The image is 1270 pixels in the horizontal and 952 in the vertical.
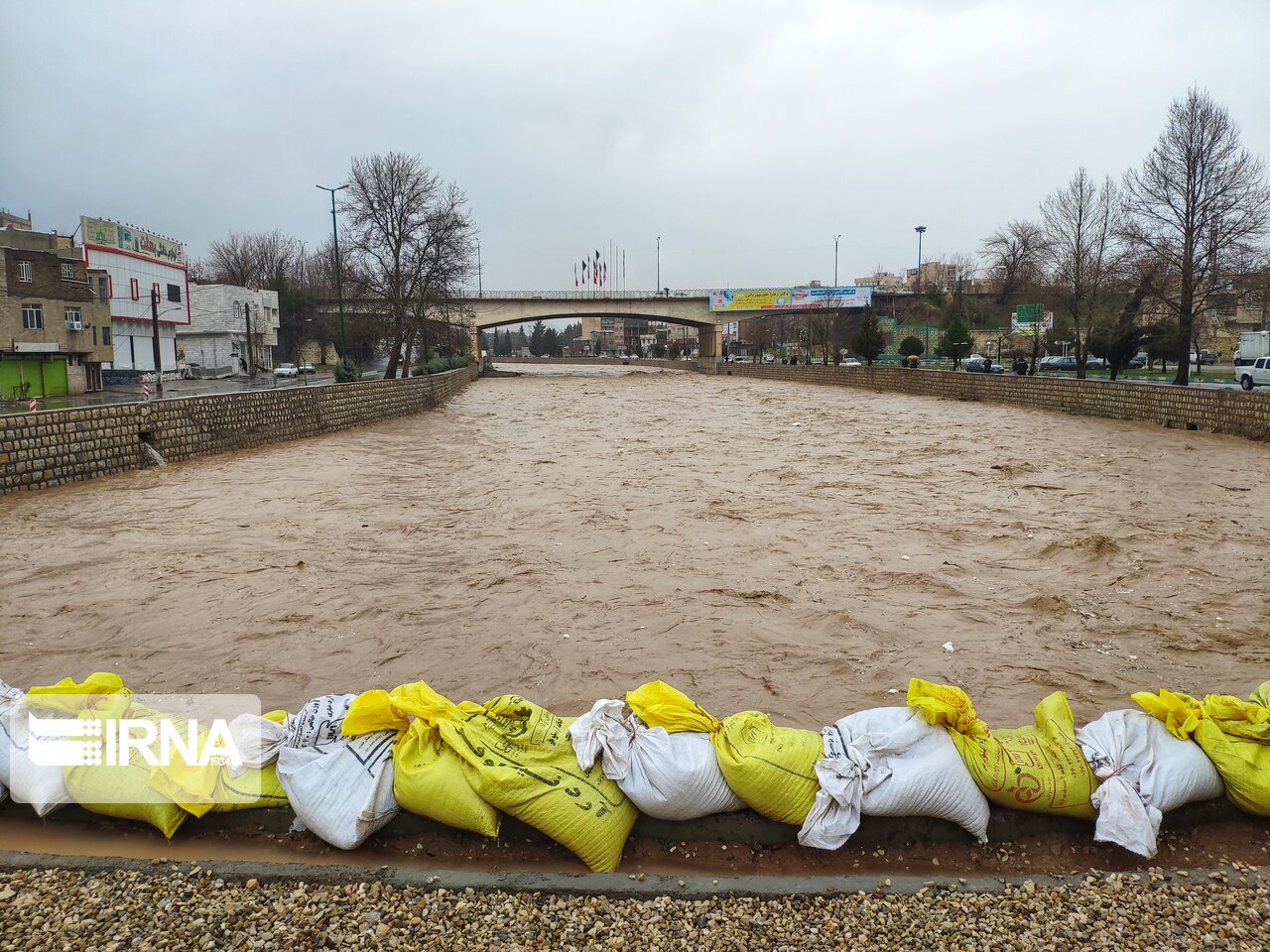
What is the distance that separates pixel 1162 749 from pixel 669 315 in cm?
6656

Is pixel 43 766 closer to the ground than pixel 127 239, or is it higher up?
closer to the ground

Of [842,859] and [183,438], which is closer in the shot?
[842,859]

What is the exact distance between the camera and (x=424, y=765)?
3.46 metres

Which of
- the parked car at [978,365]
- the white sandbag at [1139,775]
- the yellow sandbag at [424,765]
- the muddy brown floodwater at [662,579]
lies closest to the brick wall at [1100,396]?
the muddy brown floodwater at [662,579]

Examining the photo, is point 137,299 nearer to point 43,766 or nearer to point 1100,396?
point 1100,396

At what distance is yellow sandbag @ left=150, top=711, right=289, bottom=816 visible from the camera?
137 inches

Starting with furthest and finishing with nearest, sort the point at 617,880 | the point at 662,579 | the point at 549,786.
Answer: the point at 662,579, the point at 549,786, the point at 617,880

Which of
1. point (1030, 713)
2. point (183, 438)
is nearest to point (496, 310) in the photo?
point (183, 438)

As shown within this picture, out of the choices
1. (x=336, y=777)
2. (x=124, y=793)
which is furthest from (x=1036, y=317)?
(x=124, y=793)

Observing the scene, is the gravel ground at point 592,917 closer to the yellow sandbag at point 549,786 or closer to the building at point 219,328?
the yellow sandbag at point 549,786

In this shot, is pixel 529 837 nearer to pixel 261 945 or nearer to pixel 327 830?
pixel 327 830

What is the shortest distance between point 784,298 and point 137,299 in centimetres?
4444

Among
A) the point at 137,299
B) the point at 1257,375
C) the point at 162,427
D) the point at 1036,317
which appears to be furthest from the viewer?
the point at 137,299

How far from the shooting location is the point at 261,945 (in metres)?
2.76
